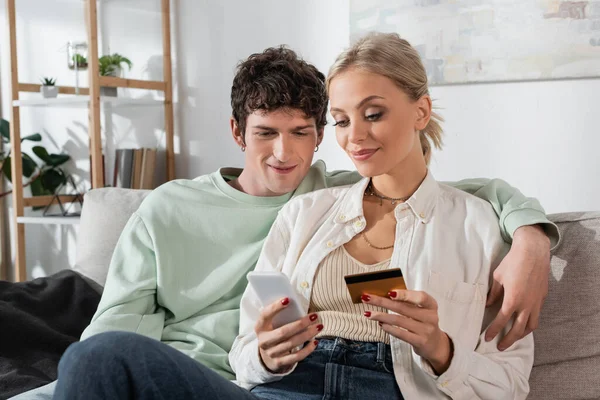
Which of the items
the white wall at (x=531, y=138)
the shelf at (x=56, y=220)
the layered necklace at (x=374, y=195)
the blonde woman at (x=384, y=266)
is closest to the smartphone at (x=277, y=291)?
the blonde woman at (x=384, y=266)

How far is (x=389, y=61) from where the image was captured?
147cm

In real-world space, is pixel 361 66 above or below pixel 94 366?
above

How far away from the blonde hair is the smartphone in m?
0.51

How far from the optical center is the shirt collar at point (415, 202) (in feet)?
4.88

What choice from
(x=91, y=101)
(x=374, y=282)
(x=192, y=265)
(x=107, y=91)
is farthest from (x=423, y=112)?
(x=107, y=91)

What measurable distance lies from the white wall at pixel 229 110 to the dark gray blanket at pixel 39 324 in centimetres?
121

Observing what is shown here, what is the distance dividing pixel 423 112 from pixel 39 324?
1164 millimetres

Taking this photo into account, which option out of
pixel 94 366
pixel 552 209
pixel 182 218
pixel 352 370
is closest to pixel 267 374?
pixel 352 370

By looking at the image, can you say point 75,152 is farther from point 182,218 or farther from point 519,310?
point 519,310

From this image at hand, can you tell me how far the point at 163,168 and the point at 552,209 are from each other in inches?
70.7

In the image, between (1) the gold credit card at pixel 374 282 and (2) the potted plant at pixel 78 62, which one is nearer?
(1) the gold credit card at pixel 374 282

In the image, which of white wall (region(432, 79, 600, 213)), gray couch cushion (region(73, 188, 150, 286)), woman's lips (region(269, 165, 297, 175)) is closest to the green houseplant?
gray couch cushion (region(73, 188, 150, 286))

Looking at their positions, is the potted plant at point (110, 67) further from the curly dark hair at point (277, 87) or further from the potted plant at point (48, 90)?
the curly dark hair at point (277, 87)

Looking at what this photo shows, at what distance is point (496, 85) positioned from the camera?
2.60 m
